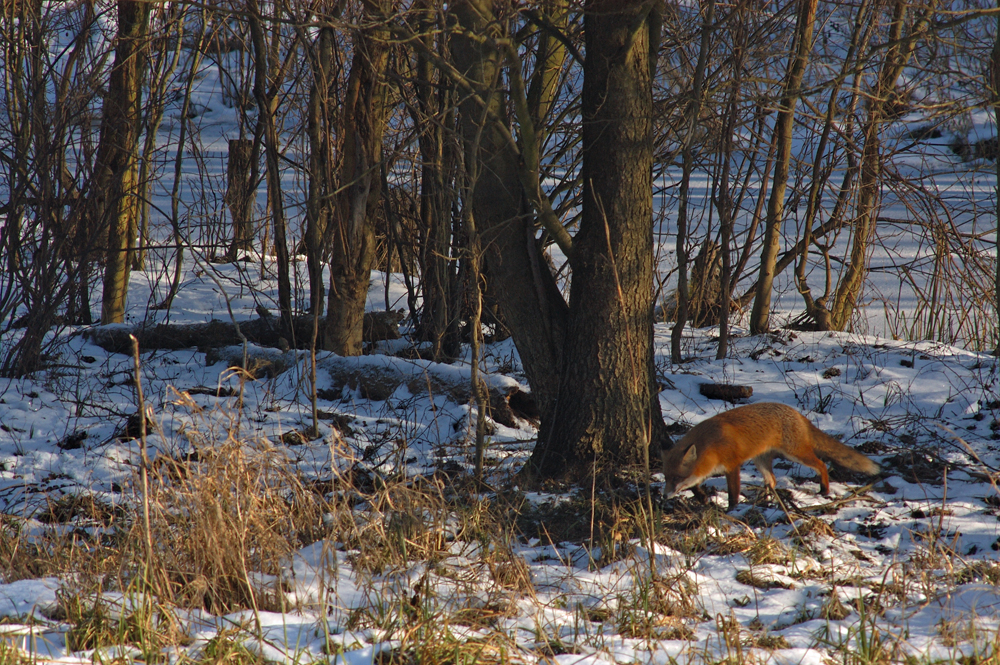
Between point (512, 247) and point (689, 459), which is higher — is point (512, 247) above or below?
above

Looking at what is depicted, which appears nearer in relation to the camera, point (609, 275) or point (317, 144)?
point (609, 275)

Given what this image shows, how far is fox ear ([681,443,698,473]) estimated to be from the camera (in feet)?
13.9

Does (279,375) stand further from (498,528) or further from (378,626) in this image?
(378,626)

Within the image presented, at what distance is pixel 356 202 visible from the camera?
6.97 m

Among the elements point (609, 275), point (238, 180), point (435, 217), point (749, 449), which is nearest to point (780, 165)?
point (435, 217)

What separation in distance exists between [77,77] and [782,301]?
353 inches

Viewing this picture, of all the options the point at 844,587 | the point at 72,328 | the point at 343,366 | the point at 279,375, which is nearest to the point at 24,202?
the point at 72,328

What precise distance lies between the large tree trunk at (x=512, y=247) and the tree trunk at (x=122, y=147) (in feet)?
13.4

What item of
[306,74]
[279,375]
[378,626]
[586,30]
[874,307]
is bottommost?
[378,626]

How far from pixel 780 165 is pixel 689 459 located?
14.9ft

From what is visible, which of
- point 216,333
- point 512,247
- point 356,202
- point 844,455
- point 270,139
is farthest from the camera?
point 216,333

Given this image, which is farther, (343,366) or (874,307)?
(874,307)

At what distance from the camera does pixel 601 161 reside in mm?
4766

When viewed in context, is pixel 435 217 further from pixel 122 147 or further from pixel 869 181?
pixel 869 181
